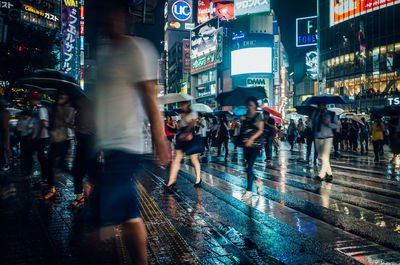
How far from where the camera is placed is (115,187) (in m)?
2.22

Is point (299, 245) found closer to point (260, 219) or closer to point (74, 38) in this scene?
point (260, 219)

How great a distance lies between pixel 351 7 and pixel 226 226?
6359 cm

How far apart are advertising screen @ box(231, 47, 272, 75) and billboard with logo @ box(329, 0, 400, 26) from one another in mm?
14863

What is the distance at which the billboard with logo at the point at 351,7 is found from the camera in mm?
53303

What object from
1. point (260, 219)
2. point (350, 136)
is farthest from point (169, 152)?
point (350, 136)

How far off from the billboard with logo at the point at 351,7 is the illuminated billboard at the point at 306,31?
54.9 ft

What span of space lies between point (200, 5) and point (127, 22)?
9566 cm

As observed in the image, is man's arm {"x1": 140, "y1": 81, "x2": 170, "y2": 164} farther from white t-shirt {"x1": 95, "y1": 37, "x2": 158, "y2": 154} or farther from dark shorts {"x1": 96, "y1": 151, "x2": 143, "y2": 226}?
dark shorts {"x1": 96, "y1": 151, "x2": 143, "y2": 226}

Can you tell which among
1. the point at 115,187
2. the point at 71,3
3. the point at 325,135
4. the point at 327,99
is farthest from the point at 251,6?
the point at 115,187

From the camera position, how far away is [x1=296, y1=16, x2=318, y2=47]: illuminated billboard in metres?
79.5

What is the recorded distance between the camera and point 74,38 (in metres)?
46.8

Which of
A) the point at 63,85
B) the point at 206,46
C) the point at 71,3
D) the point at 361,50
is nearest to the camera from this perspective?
the point at 63,85

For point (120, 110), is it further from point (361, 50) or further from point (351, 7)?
point (351, 7)

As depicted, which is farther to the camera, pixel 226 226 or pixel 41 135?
pixel 41 135
